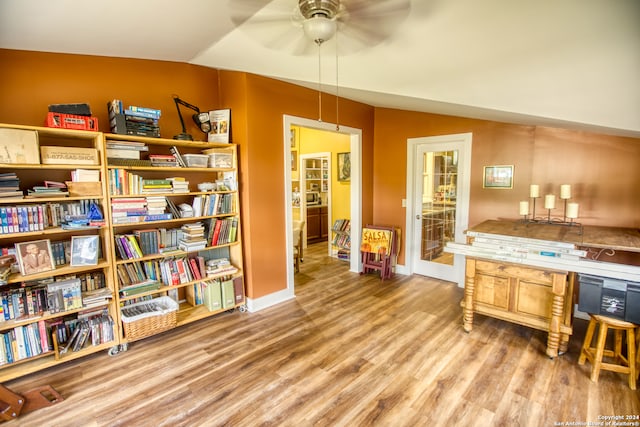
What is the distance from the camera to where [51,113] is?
7.37 feet

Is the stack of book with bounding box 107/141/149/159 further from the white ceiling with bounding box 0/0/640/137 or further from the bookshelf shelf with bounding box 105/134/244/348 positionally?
the white ceiling with bounding box 0/0/640/137

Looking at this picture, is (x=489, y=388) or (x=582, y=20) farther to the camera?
(x=489, y=388)

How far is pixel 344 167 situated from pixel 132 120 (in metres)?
3.70

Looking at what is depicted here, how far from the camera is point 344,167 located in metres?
5.69

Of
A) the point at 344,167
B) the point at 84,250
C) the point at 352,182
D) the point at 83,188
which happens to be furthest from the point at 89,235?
the point at 344,167

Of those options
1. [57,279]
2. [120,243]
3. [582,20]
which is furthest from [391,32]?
[57,279]

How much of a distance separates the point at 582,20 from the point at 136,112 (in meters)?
3.07

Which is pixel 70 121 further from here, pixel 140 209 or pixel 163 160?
pixel 140 209

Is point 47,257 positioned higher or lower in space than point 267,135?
lower

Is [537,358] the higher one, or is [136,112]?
[136,112]

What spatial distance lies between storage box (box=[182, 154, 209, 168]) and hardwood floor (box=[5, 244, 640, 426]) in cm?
164

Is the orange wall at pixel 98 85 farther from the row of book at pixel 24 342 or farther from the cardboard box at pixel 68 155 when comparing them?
the row of book at pixel 24 342

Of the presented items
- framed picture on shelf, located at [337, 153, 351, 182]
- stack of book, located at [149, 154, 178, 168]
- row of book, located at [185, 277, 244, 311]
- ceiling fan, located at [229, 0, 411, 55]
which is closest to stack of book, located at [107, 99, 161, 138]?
stack of book, located at [149, 154, 178, 168]

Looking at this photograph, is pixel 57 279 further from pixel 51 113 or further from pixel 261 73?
pixel 261 73
